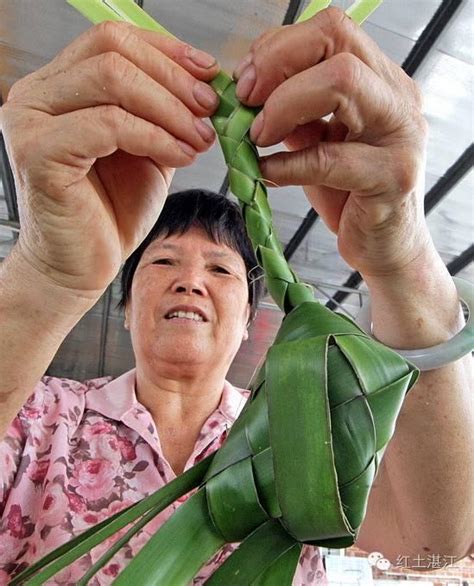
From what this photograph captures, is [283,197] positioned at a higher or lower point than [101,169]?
lower

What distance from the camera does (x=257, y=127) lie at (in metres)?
0.44

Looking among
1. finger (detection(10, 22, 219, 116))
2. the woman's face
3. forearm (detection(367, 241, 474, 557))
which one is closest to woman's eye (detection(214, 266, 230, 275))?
the woman's face

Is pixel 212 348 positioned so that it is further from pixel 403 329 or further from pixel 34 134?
pixel 34 134

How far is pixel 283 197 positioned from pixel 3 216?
4.85 feet

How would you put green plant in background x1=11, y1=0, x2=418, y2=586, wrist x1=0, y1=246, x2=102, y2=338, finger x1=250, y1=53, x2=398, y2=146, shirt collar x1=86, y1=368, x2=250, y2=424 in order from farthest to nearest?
1. shirt collar x1=86, y1=368, x2=250, y2=424
2. wrist x1=0, y1=246, x2=102, y2=338
3. finger x1=250, y1=53, x2=398, y2=146
4. green plant in background x1=11, y1=0, x2=418, y2=586

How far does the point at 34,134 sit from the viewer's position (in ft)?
1.47

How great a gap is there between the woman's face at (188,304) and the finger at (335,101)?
1.16 feet

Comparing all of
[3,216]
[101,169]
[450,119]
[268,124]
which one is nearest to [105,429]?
[101,169]

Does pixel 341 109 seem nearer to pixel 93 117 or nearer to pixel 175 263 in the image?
pixel 93 117

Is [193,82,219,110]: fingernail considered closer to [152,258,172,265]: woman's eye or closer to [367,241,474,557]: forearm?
[367,241,474,557]: forearm

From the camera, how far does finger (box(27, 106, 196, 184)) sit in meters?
0.44

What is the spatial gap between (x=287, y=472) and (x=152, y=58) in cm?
31

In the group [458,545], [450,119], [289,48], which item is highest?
[289,48]

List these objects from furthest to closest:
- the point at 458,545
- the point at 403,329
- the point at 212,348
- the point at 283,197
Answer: the point at 283,197
the point at 212,348
the point at 458,545
the point at 403,329
